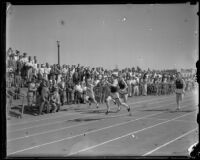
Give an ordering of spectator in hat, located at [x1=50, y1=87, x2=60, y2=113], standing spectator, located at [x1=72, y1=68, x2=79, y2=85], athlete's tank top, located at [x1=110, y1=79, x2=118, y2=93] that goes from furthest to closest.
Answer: standing spectator, located at [x1=72, y1=68, x2=79, y2=85], spectator in hat, located at [x1=50, y1=87, x2=60, y2=113], athlete's tank top, located at [x1=110, y1=79, x2=118, y2=93]

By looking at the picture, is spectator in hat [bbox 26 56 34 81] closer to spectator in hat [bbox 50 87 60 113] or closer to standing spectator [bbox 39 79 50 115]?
standing spectator [bbox 39 79 50 115]

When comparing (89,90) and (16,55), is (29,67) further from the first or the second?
(89,90)

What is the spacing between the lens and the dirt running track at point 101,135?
28.7 feet

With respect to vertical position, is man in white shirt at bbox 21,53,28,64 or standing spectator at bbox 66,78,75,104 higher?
man in white shirt at bbox 21,53,28,64

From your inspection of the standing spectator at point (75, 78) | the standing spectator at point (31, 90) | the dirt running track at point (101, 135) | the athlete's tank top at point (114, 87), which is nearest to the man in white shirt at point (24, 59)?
the standing spectator at point (31, 90)

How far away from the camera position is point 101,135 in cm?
1091

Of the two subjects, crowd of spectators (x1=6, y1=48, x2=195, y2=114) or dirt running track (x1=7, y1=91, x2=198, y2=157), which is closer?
dirt running track (x1=7, y1=91, x2=198, y2=157)

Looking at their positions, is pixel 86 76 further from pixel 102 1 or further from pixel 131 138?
pixel 102 1

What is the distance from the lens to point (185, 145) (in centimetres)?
930

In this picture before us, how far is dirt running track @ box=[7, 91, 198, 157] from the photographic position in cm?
874

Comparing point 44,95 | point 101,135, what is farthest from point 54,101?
point 101,135

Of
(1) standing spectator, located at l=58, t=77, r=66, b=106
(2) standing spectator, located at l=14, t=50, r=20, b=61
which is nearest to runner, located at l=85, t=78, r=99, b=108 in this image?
(1) standing spectator, located at l=58, t=77, r=66, b=106

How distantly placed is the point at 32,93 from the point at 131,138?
8.67 metres

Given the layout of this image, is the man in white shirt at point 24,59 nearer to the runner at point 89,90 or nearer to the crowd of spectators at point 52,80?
the crowd of spectators at point 52,80
